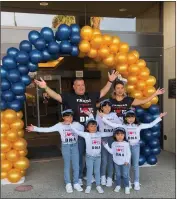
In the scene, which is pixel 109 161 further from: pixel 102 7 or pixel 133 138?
pixel 102 7

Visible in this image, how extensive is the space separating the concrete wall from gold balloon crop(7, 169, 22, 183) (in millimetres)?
3801

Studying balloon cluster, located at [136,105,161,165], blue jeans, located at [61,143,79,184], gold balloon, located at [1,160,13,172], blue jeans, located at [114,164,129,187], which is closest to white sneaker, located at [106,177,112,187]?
blue jeans, located at [114,164,129,187]

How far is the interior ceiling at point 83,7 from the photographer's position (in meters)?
6.75

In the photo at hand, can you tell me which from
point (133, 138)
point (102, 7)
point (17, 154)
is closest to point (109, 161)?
point (133, 138)

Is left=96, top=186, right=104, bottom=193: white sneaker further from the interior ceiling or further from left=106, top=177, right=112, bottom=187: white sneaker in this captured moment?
the interior ceiling

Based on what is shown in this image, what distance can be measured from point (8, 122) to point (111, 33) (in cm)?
→ 357

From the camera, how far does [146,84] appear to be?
5395mm

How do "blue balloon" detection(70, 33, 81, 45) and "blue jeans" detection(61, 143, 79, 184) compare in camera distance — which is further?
"blue balloon" detection(70, 33, 81, 45)

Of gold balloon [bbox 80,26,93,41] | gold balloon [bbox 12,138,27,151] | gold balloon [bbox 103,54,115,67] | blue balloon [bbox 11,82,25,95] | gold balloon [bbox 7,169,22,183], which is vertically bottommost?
gold balloon [bbox 7,169,22,183]

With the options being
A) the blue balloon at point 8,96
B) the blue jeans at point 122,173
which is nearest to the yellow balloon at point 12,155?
the blue balloon at point 8,96

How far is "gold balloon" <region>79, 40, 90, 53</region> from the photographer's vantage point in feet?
16.3

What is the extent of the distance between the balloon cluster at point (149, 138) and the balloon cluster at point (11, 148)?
2.26m

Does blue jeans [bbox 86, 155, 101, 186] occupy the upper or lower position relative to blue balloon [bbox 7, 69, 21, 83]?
lower

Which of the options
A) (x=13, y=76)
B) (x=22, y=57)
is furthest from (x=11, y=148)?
(x=22, y=57)
